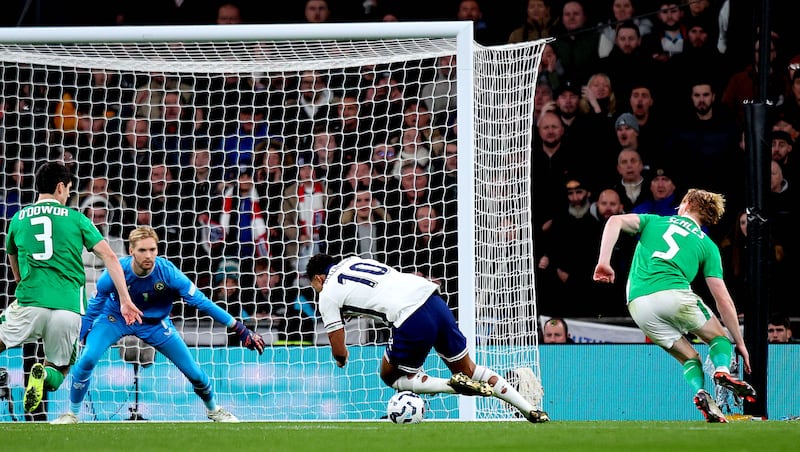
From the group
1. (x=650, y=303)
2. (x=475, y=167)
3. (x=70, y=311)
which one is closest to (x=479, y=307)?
(x=475, y=167)

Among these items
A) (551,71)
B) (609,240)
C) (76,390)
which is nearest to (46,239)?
(76,390)

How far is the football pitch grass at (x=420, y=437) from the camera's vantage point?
638cm

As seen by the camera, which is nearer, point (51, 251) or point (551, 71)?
point (51, 251)

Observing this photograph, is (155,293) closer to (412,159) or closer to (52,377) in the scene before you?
(52,377)

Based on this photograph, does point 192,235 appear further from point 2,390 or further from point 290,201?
point 2,390

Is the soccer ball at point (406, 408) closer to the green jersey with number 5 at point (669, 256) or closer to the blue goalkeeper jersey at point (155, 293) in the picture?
the green jersey with number 5 at point (669, 256)

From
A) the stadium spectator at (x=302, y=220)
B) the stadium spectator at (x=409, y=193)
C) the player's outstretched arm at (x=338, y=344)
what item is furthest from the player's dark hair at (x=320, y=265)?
the stadium spectator at (x=409, y=193)

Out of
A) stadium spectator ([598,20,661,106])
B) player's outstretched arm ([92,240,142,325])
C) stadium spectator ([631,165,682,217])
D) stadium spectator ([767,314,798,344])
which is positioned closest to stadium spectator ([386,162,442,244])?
stadium spectator ([631,165,682,217])

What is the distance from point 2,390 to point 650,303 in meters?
5.79

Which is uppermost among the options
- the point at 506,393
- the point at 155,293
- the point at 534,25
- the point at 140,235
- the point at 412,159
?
the point at 534,25

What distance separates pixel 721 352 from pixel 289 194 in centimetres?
487

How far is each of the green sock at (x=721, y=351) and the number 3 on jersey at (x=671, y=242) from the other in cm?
64

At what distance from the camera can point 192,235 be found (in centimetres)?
1180

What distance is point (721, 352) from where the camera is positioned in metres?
8.18
